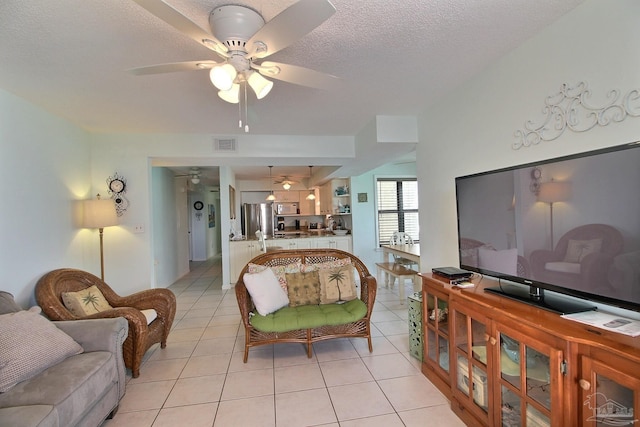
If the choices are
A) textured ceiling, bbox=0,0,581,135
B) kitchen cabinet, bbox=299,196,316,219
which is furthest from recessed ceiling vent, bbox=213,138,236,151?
kitchen cabinet, bbox=299,196,316,219

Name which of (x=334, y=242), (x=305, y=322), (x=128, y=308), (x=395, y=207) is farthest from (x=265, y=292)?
(x=395, y=207)

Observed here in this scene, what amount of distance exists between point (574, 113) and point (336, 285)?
2.21 m

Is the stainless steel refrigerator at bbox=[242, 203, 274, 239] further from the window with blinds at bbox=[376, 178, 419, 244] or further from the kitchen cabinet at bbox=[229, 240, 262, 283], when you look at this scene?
the window with blinds at bbox=[376, 178, 419, 244]

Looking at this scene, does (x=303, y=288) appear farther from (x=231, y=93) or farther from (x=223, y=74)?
(x=223, y=74)

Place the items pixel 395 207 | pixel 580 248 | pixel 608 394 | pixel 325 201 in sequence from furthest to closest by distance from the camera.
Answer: pixel 325 201 < pixel 395 207 < pixel 580 248 < pixel 608 394

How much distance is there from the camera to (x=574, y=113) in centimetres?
161

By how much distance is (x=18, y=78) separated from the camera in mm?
2193

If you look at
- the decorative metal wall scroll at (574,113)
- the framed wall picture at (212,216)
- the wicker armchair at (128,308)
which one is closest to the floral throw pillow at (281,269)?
the wicker armchair at (128,308)

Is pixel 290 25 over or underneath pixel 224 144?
underneath

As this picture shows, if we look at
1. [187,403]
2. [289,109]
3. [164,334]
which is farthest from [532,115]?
[164,334]

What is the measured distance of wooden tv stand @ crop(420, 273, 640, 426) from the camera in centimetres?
109

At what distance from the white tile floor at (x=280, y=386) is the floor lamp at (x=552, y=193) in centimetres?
143

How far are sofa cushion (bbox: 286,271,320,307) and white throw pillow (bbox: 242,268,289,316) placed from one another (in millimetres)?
82

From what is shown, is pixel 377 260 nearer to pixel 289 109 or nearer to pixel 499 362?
pixel 289 109
